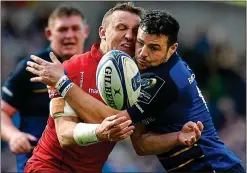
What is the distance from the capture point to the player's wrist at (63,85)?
4.96 m

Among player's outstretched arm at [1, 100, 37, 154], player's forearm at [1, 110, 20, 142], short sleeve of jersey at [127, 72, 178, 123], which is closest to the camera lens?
short sleeve of jersey at [127, 72, 178, 123]

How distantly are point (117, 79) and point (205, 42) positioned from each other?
7824 mm

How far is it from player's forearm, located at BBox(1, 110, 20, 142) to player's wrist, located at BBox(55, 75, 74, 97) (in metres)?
1.99

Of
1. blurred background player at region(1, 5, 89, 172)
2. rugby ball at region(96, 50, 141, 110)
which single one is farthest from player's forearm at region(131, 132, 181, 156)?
blurred background player at region(1, 5, 89, 172)

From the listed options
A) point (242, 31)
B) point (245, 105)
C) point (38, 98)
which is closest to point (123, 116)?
point (38, 98)

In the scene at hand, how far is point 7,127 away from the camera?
277 inches

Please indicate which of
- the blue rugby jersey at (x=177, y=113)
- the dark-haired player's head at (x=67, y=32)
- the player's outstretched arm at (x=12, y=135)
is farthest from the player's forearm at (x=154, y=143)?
the dark-haired player's head at (x=67, y=32)

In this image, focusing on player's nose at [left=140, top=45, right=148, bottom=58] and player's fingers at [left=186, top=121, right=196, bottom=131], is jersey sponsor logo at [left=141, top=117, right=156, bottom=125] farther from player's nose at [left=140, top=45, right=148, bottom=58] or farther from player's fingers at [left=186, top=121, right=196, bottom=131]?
player's nose at [left=140, top=45, right=148, bottom=58]

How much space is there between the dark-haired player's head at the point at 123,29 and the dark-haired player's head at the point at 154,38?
9 cm

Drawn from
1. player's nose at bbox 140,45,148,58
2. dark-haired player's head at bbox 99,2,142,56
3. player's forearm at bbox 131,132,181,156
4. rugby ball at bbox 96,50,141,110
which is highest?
dark-haired player's head at bbox 99,2,142,56

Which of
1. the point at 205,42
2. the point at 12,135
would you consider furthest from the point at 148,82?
the point at 205,42

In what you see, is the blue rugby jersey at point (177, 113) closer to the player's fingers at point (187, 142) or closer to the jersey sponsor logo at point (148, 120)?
the jersey sponsor logo at point (148, 120)

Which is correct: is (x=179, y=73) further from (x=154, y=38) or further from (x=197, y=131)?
(x=197, y=131)

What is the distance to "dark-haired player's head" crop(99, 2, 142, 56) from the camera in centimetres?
522
